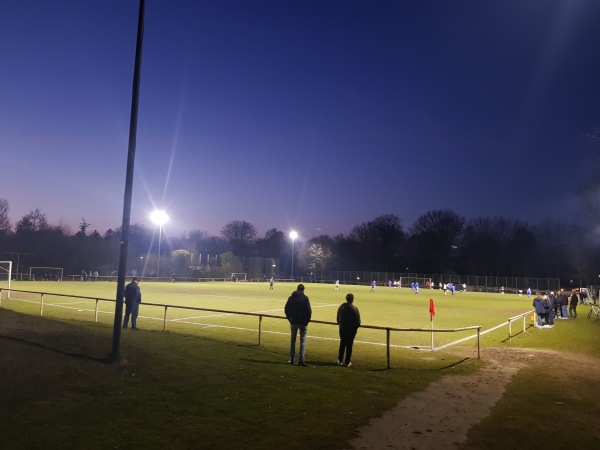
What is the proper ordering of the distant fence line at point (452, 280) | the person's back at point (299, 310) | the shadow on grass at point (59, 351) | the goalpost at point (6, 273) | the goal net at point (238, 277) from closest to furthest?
the shadow on grass at point (59, 351), the person's back at point (299, 310), the goalpost at point (6, 273), the distant fence line at point (452, 280), the goal net at point (238, 277)

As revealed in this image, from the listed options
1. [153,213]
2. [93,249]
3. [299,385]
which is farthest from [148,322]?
[93,249]

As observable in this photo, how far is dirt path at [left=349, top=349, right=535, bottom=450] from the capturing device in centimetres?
635

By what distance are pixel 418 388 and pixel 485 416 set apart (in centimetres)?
201

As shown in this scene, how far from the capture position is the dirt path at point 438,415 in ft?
20.8

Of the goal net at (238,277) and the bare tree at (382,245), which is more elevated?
the bare tree at (382,245)

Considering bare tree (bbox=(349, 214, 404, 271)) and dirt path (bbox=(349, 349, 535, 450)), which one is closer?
dirt path (bbox=(349, 349, 535, 450))

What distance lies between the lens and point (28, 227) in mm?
93312

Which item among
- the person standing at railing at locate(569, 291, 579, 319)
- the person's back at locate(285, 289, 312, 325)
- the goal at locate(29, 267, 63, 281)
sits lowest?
the goal at locate(29, 267, 63, 281)

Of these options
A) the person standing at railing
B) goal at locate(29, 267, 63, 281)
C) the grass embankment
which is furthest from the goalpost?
the person standing at railing

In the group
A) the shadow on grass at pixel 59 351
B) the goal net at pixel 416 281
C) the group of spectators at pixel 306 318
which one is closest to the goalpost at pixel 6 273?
the shadow on grass at pixel 59 351

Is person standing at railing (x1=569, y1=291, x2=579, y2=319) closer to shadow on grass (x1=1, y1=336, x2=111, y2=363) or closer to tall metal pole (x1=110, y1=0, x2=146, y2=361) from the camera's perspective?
tall metal pole (x1=110, y1=0, x2=146, y2=361)

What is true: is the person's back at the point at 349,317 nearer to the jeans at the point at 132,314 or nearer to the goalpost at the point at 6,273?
the jeans at the point at 132,314

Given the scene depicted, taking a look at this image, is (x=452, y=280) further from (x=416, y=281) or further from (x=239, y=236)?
(x=239, y=236)

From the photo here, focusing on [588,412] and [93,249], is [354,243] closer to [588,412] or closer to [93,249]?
[93,249]
